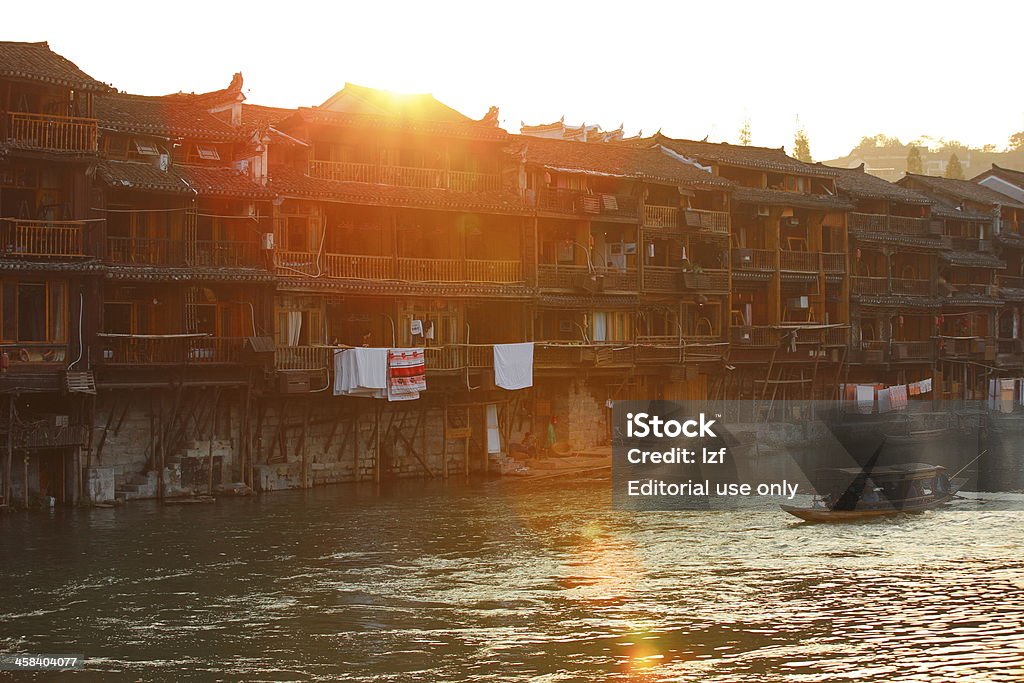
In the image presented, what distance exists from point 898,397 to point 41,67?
A: 47.4m

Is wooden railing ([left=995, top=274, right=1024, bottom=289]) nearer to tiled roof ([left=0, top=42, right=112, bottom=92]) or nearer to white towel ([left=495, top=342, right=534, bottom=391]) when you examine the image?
white towel ([left=495, top=342, right=534, bottom=391])

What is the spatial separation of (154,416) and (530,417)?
657 inches

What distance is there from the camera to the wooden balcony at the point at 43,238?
39.7 m

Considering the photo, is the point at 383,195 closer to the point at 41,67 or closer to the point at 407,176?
the point at 407,176

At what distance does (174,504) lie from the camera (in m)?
41.7

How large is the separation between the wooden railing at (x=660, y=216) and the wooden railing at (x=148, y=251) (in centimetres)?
2283

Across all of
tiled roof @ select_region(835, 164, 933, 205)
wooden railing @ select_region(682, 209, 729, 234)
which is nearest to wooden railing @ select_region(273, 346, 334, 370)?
wooden railing @ select_region(682, 209, 729, 234)

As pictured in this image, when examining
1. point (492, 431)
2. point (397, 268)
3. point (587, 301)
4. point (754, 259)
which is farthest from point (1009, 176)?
point (397, 268)

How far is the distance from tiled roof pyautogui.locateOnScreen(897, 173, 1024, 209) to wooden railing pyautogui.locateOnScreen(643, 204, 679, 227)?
93.7 feet

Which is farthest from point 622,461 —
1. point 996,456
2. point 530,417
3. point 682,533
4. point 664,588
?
point 664,588

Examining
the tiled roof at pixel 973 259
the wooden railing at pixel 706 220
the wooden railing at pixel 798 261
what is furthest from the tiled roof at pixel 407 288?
the tiled roof at pixel 973 259

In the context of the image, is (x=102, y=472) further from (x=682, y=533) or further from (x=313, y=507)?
(x=682, y=533)

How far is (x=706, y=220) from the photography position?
61.1 meters

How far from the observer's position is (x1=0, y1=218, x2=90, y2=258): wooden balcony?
39.7 metres
